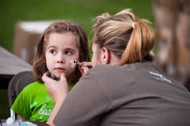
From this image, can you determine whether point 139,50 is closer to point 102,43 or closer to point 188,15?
point 102,43

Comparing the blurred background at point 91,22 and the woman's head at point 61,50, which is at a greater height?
the woman's head at point 61,50

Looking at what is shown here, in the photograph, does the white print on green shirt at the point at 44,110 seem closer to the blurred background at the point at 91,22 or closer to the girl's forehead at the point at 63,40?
the girl's forehead at the point at 63,40

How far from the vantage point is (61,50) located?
3135 mm

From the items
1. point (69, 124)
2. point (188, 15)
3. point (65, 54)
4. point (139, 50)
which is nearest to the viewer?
point (69, 124)

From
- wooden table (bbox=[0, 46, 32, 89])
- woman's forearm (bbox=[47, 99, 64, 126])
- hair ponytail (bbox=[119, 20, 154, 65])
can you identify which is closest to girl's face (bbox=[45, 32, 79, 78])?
woman's forearm (bbox=[47, 99, 64, 126])

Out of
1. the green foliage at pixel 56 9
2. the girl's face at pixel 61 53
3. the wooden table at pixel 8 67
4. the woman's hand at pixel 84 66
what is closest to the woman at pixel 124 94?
the woman's hand at pixel 84 66

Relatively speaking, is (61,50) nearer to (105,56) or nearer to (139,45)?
(105,56)

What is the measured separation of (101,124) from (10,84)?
1362 millimetres

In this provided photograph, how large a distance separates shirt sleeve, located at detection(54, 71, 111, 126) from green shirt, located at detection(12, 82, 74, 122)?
2.21 ft

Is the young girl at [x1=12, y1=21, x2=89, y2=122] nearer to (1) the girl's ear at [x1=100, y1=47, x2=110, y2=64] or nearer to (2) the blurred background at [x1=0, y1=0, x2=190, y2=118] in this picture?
(2) the blurred background at [x1=0, y1=0, x2=190, y2=118]

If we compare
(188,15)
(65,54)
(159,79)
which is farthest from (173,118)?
(188,15)

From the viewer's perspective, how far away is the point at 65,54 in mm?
3150

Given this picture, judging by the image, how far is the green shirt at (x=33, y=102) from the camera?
3.22 meters

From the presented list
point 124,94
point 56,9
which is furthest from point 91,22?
point 56,9
